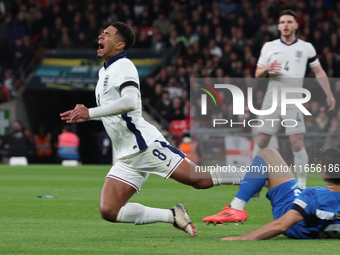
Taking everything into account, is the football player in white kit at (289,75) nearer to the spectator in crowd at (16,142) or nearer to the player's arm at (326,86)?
the player's arm at (326,86)

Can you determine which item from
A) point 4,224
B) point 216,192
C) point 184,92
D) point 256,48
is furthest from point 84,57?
point 4,224

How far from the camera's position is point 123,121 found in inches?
209

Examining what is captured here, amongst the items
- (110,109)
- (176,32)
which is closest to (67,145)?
(176,32)

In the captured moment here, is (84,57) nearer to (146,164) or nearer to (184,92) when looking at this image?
(184,92)

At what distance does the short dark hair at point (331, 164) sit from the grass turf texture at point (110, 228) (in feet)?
1.73

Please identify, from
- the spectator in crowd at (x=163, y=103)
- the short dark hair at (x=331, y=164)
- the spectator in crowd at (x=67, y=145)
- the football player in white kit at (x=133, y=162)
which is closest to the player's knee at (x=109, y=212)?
the football player in white kit at (x=133, y=162)

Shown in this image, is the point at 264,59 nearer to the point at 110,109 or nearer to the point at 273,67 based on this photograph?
the point at 273,67

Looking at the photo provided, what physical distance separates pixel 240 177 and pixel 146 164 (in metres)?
0.86

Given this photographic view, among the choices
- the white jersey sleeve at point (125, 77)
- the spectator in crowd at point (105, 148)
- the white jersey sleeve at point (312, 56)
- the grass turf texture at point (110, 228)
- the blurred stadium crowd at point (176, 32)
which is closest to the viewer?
the grass turf texture at point (110, 228)

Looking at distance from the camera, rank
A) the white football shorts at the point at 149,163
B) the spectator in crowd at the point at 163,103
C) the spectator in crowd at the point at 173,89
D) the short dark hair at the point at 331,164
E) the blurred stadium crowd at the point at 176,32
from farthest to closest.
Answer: the blurred stadium crowd at the point at 176,32 → the spectator in crowd at the point at 173,89 → the spectator in crowd at the point at 163,103 → the white football shorts at the point at 149,163 → the short dark hair at the point at 331,164

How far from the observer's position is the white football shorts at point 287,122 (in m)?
8.08

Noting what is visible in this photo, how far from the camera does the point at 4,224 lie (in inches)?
241

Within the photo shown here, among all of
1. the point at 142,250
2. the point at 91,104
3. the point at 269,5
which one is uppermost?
the point at 269,5

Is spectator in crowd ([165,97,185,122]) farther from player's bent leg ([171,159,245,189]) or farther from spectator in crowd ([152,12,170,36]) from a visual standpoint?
player's bent leg ([171,159,245,189])
